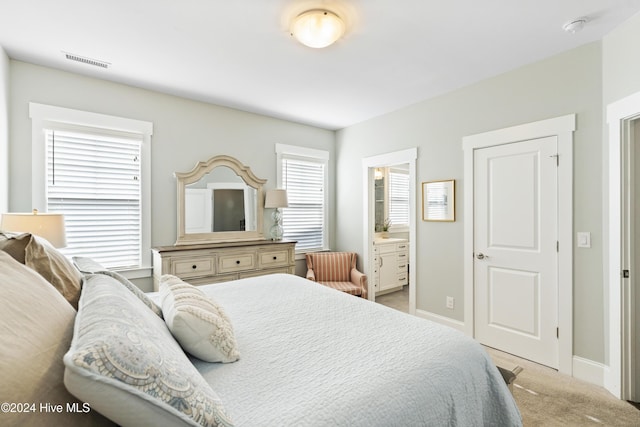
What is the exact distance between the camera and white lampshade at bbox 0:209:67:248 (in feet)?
6.46

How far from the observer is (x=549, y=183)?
8.59 ft

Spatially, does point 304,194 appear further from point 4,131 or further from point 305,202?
point 4,131

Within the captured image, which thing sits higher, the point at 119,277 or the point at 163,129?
the point at 163,129

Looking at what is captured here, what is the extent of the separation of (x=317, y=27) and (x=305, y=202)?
2.82m

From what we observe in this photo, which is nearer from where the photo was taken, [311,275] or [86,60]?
[86,60]

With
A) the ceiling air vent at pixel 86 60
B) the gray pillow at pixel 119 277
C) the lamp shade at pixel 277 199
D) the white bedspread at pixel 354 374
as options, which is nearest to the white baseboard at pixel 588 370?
the white bedspread at pixel 354 374

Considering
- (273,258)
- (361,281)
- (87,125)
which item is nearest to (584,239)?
(361,281)

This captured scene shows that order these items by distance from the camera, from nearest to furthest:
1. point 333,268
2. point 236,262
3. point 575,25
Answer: point 575,25
point 236,262
point 333,268

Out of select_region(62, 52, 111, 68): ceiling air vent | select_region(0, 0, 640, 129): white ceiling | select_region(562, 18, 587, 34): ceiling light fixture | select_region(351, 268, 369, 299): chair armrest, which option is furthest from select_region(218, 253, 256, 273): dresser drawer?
select_region(562, 18, 587, 34): ceiling light fixture

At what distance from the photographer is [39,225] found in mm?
2023

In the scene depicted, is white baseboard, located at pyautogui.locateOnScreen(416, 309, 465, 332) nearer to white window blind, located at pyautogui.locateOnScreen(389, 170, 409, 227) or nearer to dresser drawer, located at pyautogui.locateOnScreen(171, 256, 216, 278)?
white window blind, located at pyautogui.locateOnScreen(389, 170, 409, 227)

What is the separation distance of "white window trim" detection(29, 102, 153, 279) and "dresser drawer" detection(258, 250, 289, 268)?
3.95 ft

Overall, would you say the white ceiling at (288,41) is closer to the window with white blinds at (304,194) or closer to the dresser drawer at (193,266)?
the window with white blinds at (304,194)

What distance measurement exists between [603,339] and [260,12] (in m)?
3.49
